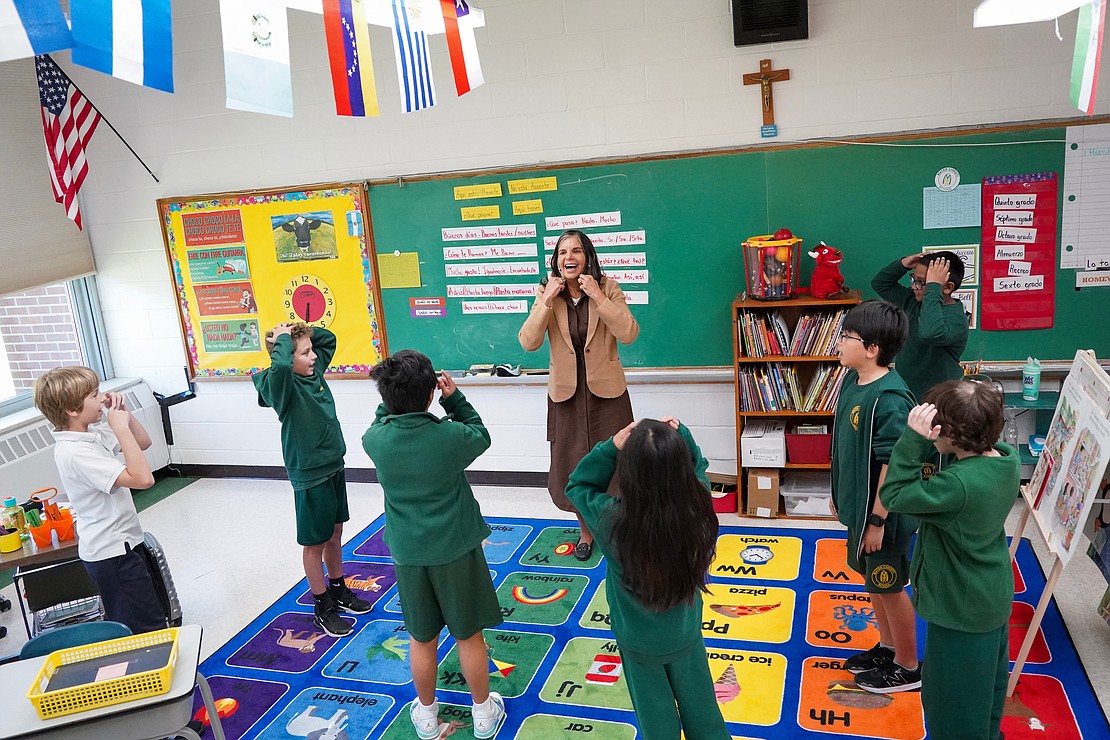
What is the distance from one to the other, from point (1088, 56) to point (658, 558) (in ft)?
6.69

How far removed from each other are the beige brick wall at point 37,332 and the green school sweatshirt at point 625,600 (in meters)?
4.84

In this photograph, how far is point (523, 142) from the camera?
194 inches

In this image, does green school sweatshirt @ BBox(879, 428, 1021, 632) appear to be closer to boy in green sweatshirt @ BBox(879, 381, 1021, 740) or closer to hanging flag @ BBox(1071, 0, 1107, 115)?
boy in green sweatshirt @ BBox(879, 381, 1021, 740)

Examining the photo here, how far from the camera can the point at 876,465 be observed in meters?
2.73

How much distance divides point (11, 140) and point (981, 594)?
5864 mm

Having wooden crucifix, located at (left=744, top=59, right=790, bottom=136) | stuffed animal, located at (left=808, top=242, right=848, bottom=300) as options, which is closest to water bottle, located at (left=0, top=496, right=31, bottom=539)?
stuffed animal, located at (left=808, top=242, right=848, bottom=300)

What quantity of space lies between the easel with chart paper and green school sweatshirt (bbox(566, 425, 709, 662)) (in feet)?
4.51

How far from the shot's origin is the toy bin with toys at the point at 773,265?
4.36m

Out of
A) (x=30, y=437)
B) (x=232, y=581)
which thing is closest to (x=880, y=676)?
(x=232, y=581)

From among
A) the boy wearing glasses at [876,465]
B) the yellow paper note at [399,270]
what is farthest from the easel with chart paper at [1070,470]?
the yellow paper note at [399,270]

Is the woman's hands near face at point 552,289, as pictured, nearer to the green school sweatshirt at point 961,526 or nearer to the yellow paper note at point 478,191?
the yellow paper note at point 478,191

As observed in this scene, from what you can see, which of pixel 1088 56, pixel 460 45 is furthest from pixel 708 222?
pixel 1088 56

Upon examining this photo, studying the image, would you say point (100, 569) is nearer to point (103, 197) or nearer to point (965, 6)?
point (103, 197)

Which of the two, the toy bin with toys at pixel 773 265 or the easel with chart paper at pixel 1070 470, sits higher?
the toy bin with toys at pixel 773 265
